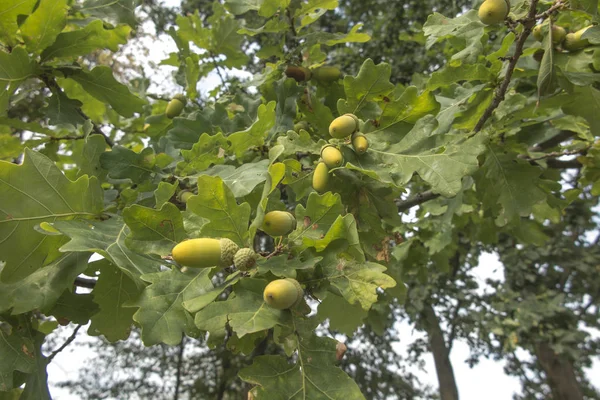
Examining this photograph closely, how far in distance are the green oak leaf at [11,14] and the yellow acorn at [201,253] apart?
4.18ft

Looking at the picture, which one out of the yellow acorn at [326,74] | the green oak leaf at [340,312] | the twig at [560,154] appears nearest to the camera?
the green oak leaf at [340,312]

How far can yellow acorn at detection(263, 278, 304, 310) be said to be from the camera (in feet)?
3.89

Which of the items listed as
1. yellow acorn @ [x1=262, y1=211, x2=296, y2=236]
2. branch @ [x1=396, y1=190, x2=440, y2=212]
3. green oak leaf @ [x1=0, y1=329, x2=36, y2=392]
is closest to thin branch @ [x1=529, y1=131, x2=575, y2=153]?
branch @ [x1=396, y1=190, x2=440, y2=212]

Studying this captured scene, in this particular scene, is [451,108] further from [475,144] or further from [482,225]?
[482,225]

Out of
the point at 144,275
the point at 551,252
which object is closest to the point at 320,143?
the point at 144,275

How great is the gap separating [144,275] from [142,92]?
2.28 meters

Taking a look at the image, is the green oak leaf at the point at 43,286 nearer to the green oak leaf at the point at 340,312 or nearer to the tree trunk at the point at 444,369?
the green oak leaf at the point at 340,312

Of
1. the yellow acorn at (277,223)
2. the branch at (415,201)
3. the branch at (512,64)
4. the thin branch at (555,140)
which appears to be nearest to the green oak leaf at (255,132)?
the yellow acorn at (277,223)

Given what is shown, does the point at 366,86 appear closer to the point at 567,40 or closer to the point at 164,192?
the point at 164,192

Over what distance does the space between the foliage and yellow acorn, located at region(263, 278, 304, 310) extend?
0.13ft

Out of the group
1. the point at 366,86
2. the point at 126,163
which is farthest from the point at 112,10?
the point at 366,86

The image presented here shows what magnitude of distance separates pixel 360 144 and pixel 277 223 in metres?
0.43

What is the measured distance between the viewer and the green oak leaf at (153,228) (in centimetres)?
134

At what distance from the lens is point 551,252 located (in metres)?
6.93
